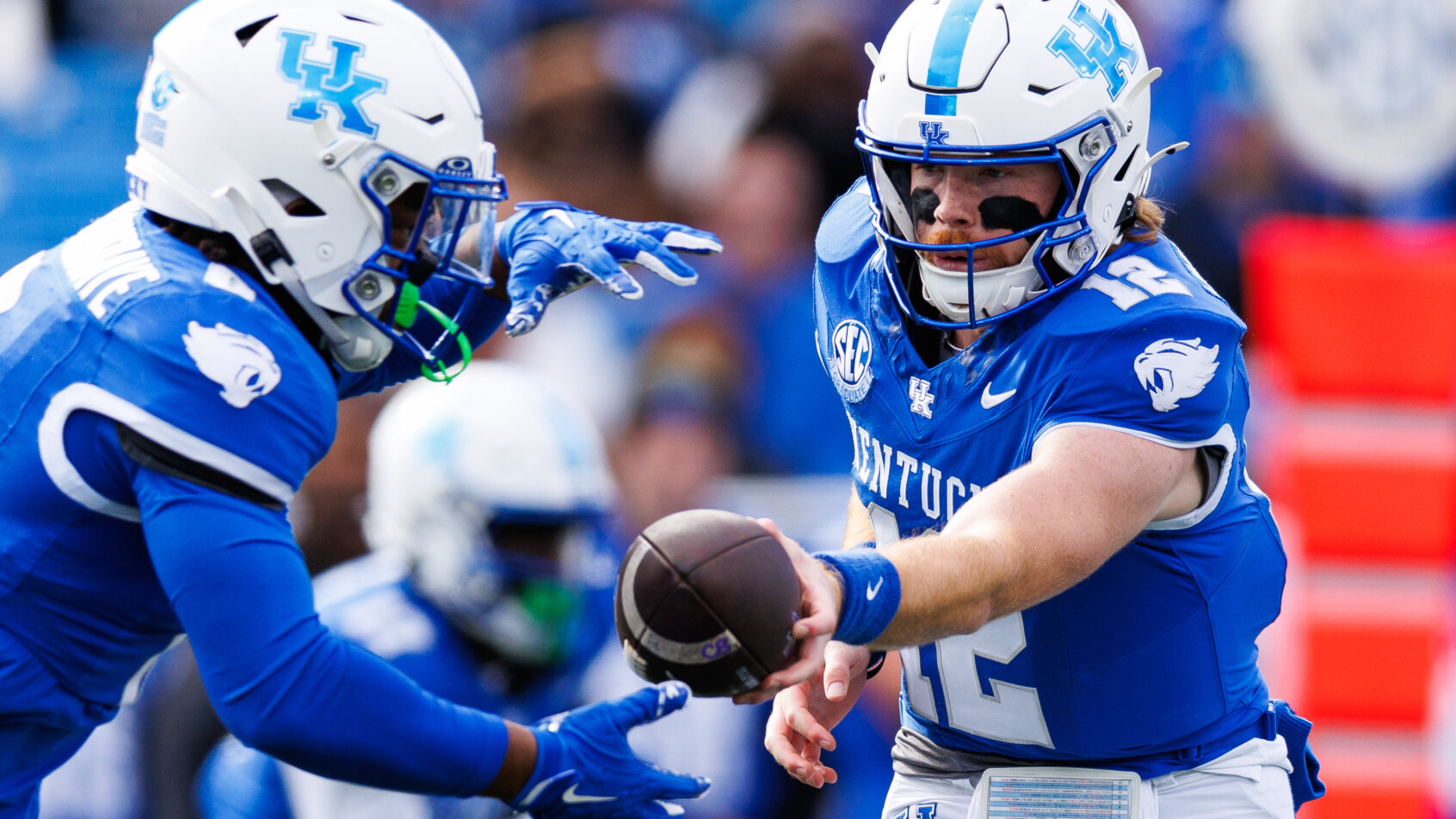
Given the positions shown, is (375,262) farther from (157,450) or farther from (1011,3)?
(1011,3)

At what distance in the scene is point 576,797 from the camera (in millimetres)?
2719

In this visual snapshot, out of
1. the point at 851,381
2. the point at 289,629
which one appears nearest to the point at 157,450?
the point at 289,629

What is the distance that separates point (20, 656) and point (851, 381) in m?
1.43

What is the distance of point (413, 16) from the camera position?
2.89 metres

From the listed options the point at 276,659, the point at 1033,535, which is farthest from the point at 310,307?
the point at 1033,535

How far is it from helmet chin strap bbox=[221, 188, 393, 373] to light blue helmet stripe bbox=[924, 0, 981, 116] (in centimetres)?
102

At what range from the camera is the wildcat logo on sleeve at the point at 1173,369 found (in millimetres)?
2529

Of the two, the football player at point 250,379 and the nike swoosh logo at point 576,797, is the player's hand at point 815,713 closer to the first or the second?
the football player at point 250,379

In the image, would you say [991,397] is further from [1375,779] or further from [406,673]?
[1375,779]

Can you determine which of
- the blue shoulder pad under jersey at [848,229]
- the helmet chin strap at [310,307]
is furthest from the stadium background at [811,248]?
the helmet chin strap at [310,307]

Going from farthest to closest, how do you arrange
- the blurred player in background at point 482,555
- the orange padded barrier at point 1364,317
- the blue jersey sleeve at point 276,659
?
1. the orange padded barrier at point 1364,317
2. the blurred player in background at point 482,555
3. the blue jersey sleeve at point 276,659

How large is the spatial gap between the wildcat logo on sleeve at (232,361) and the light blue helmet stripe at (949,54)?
1.14m

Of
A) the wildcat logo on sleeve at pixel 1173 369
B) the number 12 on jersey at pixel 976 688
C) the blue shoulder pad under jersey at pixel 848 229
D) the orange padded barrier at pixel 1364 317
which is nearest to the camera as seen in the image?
the wildcat logo on sleeve at pixel 1173 369

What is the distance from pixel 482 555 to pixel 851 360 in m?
1.94
